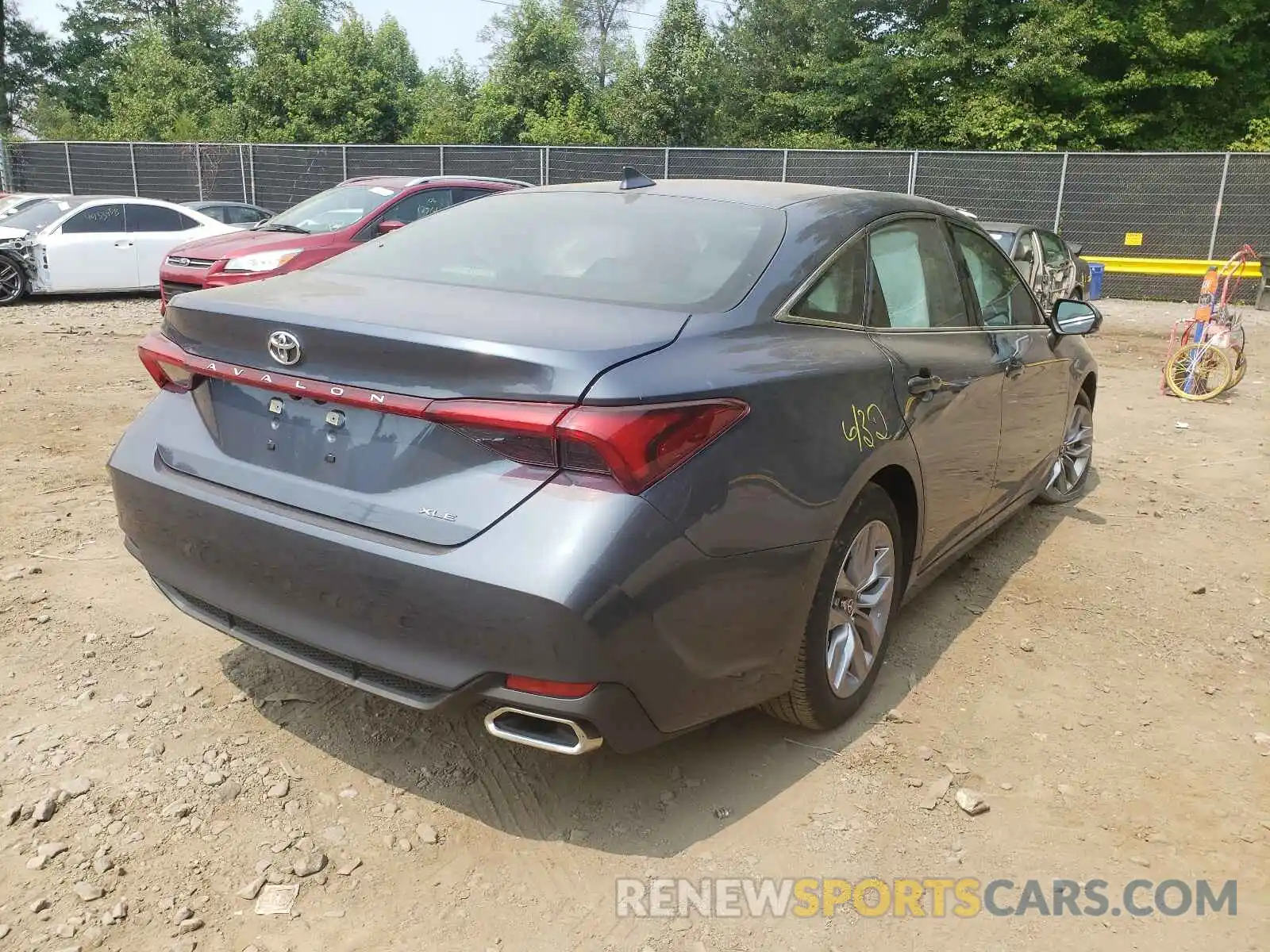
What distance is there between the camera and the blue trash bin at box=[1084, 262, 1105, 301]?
1688 cm

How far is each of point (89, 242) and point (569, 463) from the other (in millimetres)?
12976

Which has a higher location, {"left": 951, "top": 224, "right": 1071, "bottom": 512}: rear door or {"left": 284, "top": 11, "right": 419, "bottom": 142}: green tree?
{"left": 284, "top": 11, "right": 419, "bottom": 142}: green tree

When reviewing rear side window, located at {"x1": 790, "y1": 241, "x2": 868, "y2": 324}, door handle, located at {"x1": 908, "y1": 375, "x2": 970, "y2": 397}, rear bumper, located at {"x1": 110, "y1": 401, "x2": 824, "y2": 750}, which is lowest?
rear bumper, located at {"x1": 110, "y1": 401, "x2": 824, "y2": 750}

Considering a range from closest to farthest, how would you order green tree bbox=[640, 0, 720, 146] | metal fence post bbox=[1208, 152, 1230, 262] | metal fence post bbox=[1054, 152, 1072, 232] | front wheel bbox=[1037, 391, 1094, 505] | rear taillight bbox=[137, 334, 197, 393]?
rear taillight bbox=[137, 334, 197, 393], front wheel bbox=[1037, 391, 1094, 505], metal fence post bbox=[1208, 152, 1230, 262], metal fence post bbox=[1054, 152, 1072, 232], green tree bbox=[640, 0, 720, 146]

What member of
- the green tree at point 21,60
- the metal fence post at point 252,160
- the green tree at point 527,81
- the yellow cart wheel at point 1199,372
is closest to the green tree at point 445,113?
the green tree at point 527,81

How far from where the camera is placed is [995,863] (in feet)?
8.41

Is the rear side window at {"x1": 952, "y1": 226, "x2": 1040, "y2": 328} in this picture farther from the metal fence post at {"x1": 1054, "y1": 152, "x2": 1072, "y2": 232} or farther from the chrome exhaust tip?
the metal fence post at {"x1": 1054, "y1": 152, "x2": 1072, "y2": 232}

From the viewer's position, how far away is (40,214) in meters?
13.1

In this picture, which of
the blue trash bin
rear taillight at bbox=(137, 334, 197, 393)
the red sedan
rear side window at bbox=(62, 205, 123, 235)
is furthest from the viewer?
the blue trash bin

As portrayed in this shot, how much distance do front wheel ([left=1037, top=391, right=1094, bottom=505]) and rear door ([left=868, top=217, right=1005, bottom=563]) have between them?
1.66 meters

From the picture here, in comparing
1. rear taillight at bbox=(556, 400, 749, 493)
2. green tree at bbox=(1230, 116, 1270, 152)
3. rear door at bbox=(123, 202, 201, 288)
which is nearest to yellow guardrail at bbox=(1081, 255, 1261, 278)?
green tree at bbox=(1230, 116, 1270, 152)

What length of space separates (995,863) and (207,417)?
232 centimetres

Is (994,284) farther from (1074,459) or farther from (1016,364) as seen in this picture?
(1074,459)

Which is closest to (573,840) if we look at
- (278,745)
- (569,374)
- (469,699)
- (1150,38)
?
(469,699)
